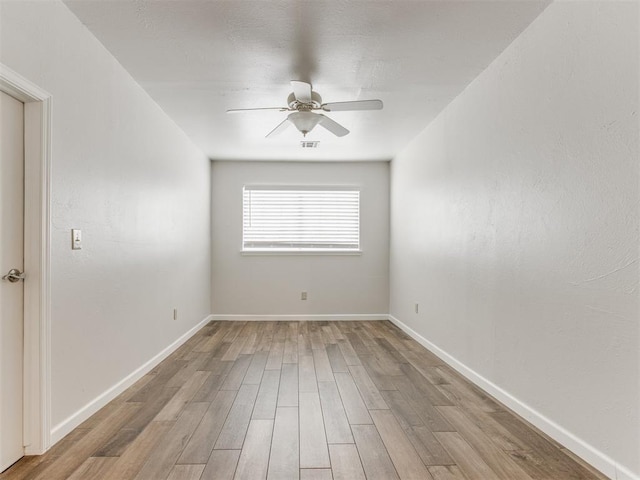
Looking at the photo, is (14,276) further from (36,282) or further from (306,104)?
(306,104)

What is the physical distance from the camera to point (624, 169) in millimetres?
Answer: 1635

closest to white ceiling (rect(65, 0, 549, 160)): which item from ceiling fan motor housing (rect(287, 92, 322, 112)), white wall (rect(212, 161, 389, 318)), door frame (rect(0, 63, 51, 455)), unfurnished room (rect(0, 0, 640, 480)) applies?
unfurnished room (rect(0, 0, 640, 480))

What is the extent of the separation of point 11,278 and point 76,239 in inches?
17.1

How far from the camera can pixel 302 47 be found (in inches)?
96.8

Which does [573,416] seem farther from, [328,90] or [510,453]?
[328,90]

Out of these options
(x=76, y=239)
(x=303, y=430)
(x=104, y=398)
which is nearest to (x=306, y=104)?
(x=76, y=239)

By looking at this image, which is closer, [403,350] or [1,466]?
[1,466]

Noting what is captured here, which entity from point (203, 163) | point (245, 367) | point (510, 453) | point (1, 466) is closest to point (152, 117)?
point (203, 163)

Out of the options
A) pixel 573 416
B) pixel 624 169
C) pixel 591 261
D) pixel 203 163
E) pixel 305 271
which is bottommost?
pixel 573 416

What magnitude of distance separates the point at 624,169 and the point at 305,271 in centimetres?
436

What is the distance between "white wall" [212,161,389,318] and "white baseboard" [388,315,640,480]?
8.13 feet

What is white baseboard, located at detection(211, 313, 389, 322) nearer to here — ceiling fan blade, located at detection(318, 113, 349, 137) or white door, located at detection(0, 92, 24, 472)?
ceiling fan blade, located at detection(318, 113, 349, 137)

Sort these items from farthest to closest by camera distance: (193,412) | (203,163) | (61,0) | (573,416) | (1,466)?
(203,163), (193,412), (61,0), (573,416), (1,466)

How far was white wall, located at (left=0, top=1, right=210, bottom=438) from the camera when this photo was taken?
2.00 meters
